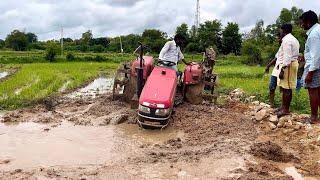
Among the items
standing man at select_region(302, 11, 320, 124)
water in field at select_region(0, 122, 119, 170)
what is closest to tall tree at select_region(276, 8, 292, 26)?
standing man at select_region(302, 11, 320, 124)

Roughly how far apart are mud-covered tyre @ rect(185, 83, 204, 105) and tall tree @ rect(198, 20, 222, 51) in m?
46.9

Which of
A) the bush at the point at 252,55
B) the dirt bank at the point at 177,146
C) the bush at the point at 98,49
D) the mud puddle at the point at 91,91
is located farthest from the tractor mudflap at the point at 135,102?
the bush at the point at 98,49

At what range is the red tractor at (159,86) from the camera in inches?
318

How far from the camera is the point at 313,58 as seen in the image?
722 centimetres

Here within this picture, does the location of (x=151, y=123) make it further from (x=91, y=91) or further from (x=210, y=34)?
(x=210, y=34)

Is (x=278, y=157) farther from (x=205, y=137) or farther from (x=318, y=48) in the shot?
(x=318, y=48)

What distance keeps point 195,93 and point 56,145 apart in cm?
380

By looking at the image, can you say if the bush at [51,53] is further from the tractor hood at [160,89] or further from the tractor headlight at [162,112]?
the tractor headlight at [162,112]

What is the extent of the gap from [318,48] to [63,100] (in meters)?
6.94

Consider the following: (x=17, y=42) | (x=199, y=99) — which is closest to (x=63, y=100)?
(x=199, y=99)

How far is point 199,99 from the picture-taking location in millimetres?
10031

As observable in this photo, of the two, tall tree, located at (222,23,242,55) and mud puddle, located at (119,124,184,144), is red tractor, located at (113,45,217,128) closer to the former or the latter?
mud puddle, located at (119,124,184,144)

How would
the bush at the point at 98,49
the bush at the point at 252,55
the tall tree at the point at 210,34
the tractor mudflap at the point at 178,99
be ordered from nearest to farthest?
the tractor mudflap at the point at 178,99 → the bush at the point at 252,55 → the tall tree at the point at 210,34 → the bush at the point at 98,49

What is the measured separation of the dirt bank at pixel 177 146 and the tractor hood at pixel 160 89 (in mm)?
515
